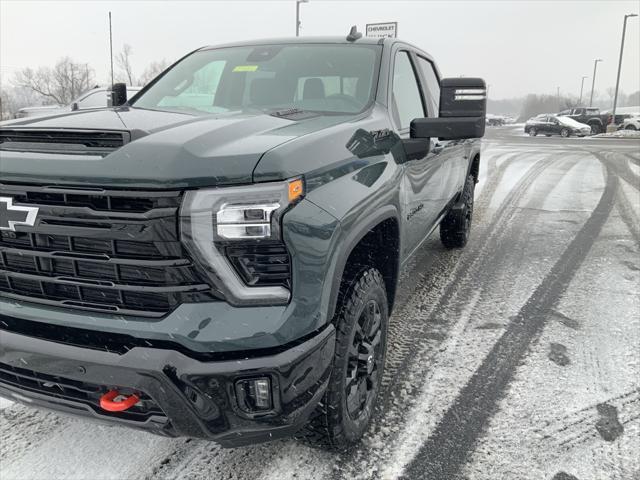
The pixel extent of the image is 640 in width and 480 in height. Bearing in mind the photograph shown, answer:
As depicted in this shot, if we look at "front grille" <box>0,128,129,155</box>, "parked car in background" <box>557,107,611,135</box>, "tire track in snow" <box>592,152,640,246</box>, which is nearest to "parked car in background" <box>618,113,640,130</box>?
"parked car in background" <box>557,107,611,135</box>

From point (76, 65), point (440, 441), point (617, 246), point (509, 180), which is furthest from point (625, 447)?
point (76, 65)

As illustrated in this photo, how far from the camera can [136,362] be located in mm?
1724

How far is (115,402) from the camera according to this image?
1.82 metres

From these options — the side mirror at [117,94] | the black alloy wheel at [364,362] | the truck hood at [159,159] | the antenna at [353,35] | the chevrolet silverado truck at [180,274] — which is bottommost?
the black alloy wheel at [364,362]

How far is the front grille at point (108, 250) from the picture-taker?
1744mm

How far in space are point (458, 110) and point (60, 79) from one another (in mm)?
62943

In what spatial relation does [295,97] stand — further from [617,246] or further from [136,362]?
[617,246]

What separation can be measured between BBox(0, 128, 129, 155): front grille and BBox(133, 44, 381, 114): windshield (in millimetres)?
895

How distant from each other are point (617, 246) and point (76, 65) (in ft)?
207

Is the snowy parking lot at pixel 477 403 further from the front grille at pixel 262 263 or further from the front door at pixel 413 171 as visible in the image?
the front grille at pixel 262 263

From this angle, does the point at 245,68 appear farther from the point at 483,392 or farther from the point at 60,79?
the point at 60,79

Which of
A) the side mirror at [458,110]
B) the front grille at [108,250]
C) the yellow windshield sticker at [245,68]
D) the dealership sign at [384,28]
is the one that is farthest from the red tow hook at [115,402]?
the dealership sign at [384,28]

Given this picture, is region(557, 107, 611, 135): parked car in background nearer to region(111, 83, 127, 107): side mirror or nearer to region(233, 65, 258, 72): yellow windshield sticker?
region(233, 65, 258, 72): yellow windshield sticker

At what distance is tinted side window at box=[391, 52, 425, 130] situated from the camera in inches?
125
